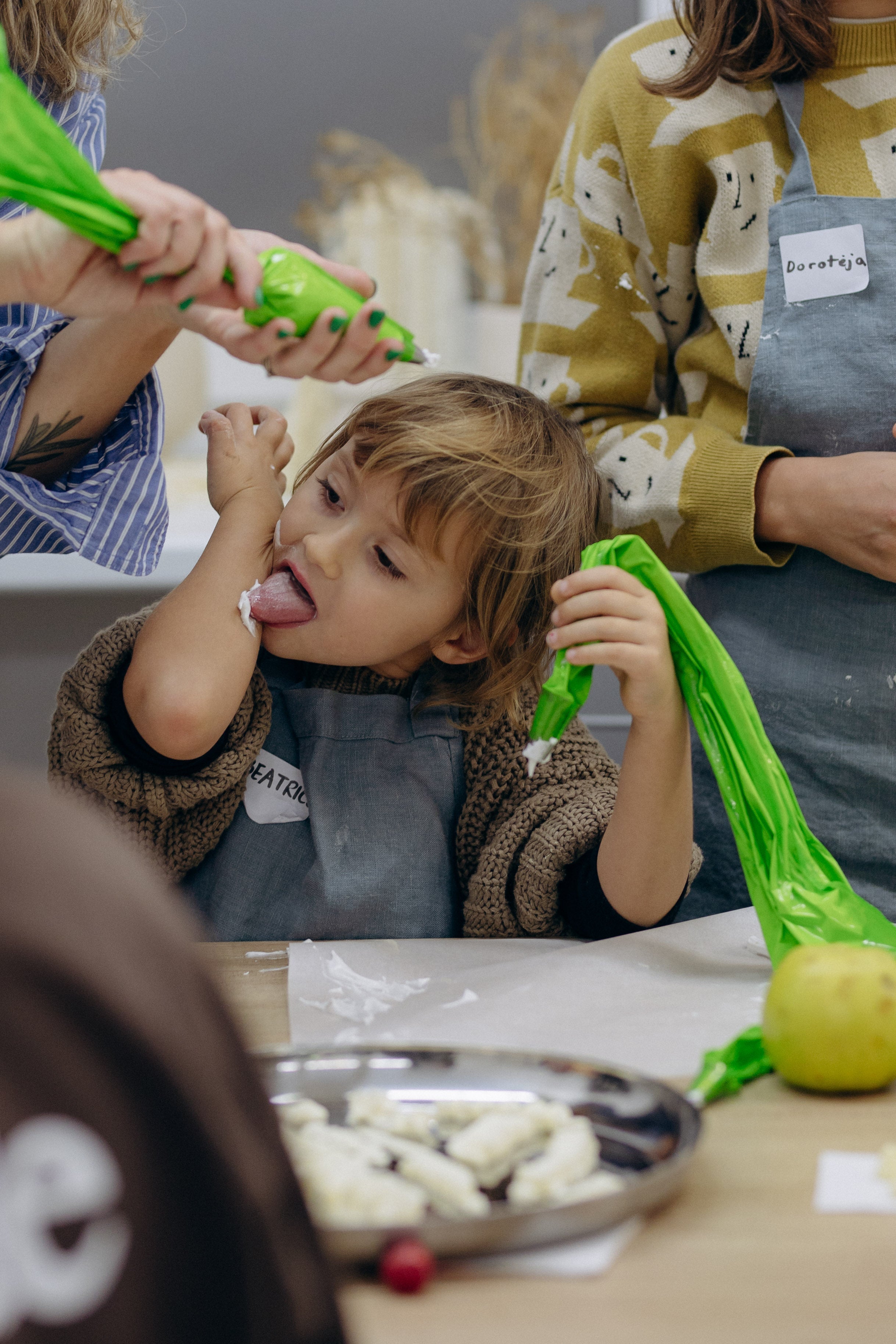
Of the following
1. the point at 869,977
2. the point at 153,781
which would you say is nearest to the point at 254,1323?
the point at 869,977

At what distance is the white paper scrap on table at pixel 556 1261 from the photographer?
0.42 m

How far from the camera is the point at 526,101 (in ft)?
8.35

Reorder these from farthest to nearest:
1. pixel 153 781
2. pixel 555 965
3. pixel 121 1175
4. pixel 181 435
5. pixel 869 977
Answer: pixel 181 435, pixel 153 781, pixel 555 965, pixel 869 977, pixel 121 1175

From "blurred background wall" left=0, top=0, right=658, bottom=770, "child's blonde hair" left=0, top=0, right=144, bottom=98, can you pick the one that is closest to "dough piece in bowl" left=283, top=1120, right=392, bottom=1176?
"child's blonde hair" left=0, top=0, right=144, bottom=98

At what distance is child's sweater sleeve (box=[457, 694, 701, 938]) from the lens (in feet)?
3.16

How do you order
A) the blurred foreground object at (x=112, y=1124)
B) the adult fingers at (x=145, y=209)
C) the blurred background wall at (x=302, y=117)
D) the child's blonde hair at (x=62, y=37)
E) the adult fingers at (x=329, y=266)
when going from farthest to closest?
the blurred background wall at (x=302, y=117)
the child's blonde hair at (x=62, y=37)
the adult fingers at (x=329, y=266)
the adult fingers at (x=145, y=209)
the blurred foreground object at (x=112, y=1124)

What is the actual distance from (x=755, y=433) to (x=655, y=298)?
167mm

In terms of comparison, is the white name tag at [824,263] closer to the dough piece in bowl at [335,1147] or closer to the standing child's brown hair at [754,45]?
the standing child's brown hair at [754,45]

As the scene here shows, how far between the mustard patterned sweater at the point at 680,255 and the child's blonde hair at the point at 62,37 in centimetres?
41

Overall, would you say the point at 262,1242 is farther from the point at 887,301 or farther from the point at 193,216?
the point at 887,301

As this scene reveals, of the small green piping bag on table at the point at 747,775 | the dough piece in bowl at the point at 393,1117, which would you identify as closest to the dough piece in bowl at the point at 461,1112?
the dough piece in bowl at the point at 393,1117

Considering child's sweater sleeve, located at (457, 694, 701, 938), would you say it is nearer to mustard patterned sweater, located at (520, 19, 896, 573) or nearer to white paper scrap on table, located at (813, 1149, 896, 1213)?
mustard patterned sweater, located at (520, 19, 896, 573)

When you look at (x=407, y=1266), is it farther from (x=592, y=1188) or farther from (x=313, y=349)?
(x=313, y=349)

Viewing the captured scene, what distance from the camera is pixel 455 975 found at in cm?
83
